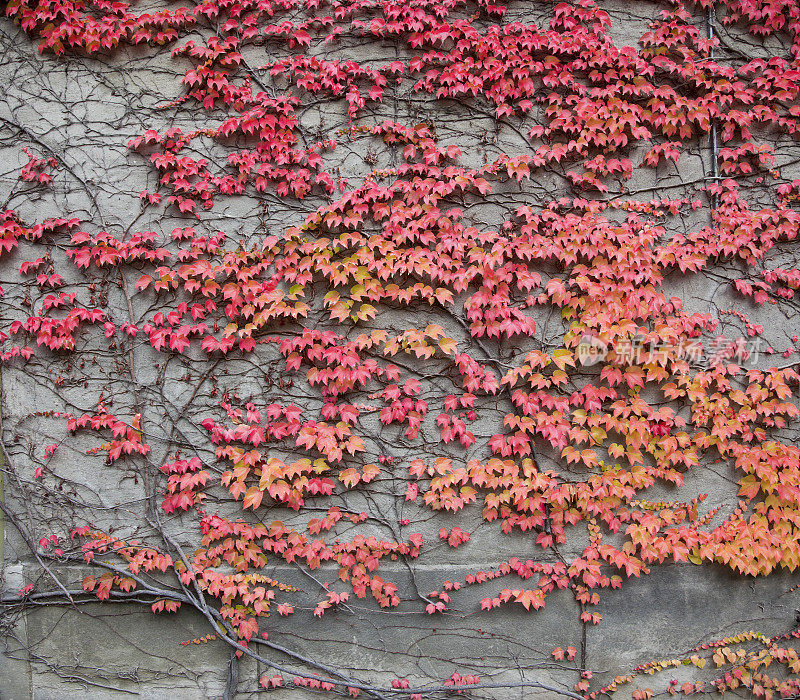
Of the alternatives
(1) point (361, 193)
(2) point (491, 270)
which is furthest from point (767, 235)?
(1) point (361, 193)

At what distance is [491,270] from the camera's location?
4.16m

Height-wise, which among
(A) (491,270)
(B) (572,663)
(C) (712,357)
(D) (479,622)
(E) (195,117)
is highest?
(E) (195,117)

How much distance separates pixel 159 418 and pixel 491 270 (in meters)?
2.94

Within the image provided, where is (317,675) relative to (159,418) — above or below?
below

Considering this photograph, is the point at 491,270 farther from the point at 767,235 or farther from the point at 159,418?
the point at 159,418

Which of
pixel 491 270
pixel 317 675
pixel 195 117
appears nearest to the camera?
pixel 317 675

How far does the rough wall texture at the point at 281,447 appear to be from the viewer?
3.96 meters

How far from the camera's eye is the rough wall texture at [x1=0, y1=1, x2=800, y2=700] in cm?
396

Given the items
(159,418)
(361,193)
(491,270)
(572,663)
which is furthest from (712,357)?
(159,418)

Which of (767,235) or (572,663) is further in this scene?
(767,235)

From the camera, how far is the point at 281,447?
4.11 metres

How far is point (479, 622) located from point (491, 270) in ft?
9.06

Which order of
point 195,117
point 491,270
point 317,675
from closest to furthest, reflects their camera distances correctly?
point 317,675, point 491,270, point 195,117

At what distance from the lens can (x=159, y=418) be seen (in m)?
4.16
